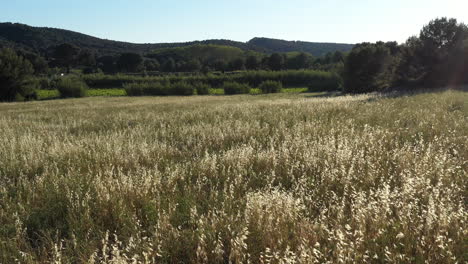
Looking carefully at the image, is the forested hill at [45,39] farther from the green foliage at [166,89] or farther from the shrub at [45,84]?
the green foliage at [166,89]

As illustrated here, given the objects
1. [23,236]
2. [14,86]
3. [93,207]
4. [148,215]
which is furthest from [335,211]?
[14,86]

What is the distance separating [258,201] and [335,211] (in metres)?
0.88

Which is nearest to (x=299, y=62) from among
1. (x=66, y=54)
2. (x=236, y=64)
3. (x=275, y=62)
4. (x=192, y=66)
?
(x=275, y=62)

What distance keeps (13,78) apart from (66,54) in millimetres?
77178

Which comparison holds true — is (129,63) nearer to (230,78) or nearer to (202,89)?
(230,78)

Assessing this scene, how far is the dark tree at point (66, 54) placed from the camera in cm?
12007

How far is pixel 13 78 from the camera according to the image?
173 ft

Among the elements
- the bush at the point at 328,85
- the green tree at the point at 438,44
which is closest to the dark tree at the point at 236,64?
the bush at the point at 328,85

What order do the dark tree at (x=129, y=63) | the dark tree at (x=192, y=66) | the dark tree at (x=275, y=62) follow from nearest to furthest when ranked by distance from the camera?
the dark tree at (x=129, y=63), the dark tree at (x=192, y=66), the dark tree at (x=275, y=62)

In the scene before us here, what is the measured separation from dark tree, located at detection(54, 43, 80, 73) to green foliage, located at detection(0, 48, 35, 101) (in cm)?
7090

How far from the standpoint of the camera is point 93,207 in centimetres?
383

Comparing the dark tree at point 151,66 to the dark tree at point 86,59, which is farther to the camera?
the dark tree at point 151,66

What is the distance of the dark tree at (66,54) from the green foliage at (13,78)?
70.9 metres

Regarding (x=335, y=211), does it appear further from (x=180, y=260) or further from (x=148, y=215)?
(x=148, y=215)
